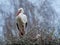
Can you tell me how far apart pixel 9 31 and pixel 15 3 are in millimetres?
905

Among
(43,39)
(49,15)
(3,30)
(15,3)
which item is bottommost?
(43,39)

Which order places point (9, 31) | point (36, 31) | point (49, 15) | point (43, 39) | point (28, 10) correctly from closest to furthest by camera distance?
point (43, 39), point (36, 31), point (9, 31), point (49, 15), point (28, 10)

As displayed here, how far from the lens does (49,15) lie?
12.1ft

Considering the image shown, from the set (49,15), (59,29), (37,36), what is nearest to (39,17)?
(49,15)

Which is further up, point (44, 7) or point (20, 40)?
point (44, 7)

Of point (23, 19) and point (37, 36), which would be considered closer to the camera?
point (37, 36)

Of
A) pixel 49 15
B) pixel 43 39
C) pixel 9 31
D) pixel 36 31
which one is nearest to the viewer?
pixel 43 39

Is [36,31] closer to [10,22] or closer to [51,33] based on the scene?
[51,33]


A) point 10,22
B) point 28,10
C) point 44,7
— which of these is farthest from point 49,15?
point 10,22

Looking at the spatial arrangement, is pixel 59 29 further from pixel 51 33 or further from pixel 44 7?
pixel 44 7

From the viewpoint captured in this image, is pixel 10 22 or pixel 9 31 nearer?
pixel 9 31

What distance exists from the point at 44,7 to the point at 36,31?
119 centimetres

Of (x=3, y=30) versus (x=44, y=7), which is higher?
(x=44, y=7)

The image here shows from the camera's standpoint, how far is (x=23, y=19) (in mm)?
2703
